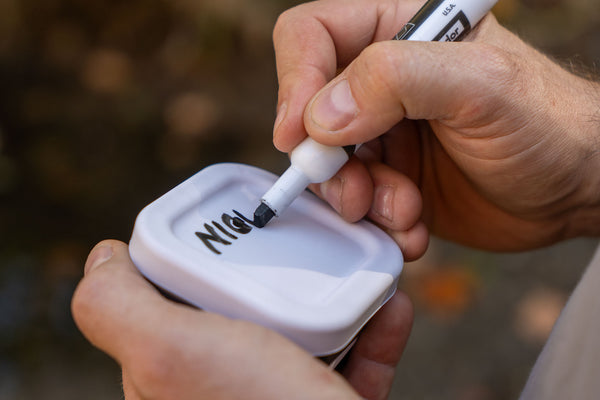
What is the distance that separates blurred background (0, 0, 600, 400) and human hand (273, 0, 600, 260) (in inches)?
16.5

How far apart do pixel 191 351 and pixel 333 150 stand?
1.08 ft

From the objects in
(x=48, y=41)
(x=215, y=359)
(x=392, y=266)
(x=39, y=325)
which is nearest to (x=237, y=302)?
(x=215, y=359)

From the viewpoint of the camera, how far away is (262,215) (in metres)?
0.70

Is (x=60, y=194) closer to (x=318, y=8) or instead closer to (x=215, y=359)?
(x=318, y=8)

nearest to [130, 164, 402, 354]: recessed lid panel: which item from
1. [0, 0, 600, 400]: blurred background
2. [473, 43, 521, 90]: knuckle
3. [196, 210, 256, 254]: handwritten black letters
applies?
[196, 210, 256, 254]: handwritten black letters

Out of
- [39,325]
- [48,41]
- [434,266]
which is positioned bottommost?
[39,325]

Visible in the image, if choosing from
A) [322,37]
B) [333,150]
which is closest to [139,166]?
[322,37]

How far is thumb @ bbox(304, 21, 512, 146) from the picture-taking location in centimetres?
67

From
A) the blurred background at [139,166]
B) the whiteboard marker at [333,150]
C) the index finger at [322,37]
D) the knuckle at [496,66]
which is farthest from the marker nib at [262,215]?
the blurred background at [139,166]

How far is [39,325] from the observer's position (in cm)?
125

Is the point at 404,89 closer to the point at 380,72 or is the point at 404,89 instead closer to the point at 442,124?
the point at 380,72

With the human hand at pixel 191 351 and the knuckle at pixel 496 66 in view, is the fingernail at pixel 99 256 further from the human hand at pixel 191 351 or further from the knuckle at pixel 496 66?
the knuckle at pixel 496 66

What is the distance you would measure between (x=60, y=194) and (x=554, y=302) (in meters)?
1.30

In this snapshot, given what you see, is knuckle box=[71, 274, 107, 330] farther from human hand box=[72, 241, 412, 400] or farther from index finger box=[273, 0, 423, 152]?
index finger box=[273, 0, 423, 152]
